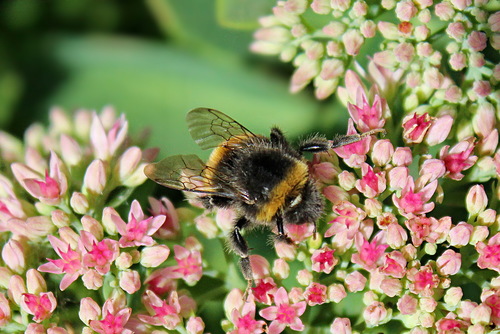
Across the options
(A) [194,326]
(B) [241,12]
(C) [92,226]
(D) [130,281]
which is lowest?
(A) [194,326]

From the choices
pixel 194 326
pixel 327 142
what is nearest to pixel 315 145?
pixel 327 142

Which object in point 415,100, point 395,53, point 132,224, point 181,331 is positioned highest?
point 395,53

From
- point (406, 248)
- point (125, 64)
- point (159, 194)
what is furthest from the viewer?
point (125, 64)

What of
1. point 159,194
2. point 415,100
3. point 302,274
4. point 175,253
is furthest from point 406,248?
point 159,194

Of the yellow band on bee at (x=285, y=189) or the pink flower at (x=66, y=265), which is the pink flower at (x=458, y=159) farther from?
the pink flower at (x=66, y=265)

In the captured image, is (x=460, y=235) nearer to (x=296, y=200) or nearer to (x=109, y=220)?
(x=296, y=200)

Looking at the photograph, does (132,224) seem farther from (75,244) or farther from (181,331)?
(181,331)

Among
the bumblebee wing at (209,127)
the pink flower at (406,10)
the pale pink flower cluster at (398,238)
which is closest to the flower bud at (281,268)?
the pale pink flower cluster at (398,238)
